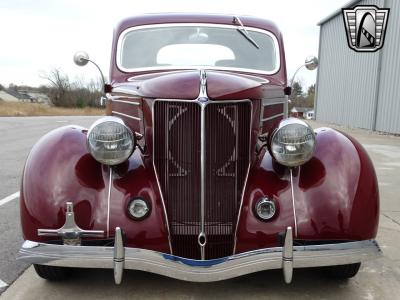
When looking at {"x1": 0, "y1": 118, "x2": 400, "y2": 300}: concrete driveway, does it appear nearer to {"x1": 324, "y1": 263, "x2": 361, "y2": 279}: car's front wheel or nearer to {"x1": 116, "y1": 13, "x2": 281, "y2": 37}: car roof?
{"x1": 324, "y1": 263, "x2": 361, "y2": 279}: car's front wheel

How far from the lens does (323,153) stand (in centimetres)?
286

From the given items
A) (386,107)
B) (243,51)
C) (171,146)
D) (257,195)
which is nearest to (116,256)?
(171,146)

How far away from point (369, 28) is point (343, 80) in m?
5.55

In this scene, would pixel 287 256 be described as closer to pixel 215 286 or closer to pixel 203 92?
pixel 215 286

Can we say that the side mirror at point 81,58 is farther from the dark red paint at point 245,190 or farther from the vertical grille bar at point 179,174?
A: the vertical grille bar at point 179,174

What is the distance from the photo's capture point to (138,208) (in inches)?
105

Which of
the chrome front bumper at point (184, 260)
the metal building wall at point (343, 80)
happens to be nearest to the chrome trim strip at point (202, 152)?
the chrome front bumper at point (184, 260)

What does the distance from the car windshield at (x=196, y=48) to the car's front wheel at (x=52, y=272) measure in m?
1.78

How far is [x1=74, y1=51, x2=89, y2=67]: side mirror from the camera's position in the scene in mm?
4293

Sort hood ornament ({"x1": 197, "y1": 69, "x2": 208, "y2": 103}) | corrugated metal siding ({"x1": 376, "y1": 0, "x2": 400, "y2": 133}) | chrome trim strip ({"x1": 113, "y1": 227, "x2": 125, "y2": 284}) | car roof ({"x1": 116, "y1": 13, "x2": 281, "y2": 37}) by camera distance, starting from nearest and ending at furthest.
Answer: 1. chrome trim strip ({"x1": 113, "y1": 227, "x2": 125, "y2": 284})
2. hood ornament ({"x1": 197, "y1": 69, "x2": 208, "y2": 103})
3. car roof ({"x1": 116, "y1": 13, "x2": 281, "y2": 37})
4. corrugated metal siding ({"x1": 376, "y1": 0, "x2": 400, "y2": 133})

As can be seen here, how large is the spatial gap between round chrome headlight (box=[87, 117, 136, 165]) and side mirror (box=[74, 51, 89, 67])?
1879mm

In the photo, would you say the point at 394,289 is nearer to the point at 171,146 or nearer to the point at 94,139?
the point at 171,146

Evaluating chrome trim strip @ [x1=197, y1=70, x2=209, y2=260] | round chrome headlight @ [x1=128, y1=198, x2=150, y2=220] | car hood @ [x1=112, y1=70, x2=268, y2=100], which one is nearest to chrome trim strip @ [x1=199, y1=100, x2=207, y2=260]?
chrome trim strip @ [x1=197, y1=70, x2=209, y2=260]

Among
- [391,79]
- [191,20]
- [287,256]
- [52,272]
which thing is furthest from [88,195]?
[391,79]
